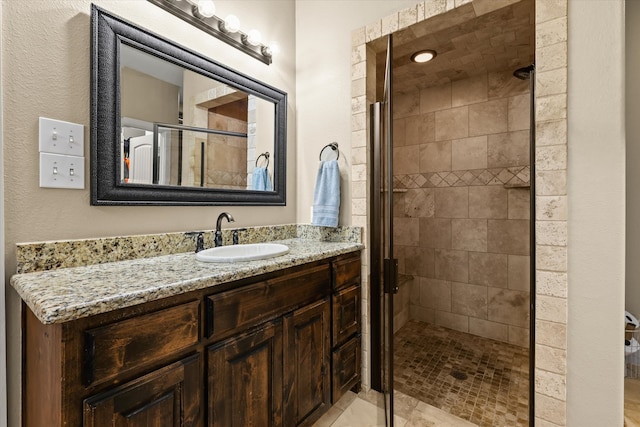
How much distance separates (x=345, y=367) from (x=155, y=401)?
1078 millimetres

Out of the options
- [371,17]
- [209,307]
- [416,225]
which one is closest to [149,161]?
[209,307]

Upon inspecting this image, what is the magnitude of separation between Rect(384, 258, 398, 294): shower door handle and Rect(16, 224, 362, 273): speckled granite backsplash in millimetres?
379

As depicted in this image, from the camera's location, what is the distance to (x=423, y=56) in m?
2.22

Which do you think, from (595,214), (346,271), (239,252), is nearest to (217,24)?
(239,252)

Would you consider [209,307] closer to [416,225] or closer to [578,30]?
[578,30]

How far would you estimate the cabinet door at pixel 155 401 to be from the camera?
737 millimetres

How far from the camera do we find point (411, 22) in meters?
1.62

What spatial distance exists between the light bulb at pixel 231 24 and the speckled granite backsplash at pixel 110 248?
116 cm

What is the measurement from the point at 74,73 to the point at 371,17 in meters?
1.61

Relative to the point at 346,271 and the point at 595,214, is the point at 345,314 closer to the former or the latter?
the point at 346,271

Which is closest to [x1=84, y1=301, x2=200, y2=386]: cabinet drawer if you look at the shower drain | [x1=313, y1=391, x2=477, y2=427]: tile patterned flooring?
[x1=313, y1=391, x2=477, y2=427]: tile patterned flooring

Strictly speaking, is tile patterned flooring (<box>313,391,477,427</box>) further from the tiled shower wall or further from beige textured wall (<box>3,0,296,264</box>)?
beige textured wall (<box>3,0,296,264</box>)

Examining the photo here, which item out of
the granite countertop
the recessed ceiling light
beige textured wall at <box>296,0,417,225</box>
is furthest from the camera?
the recessed ceiling light

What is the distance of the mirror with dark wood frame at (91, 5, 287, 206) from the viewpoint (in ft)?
3.96
